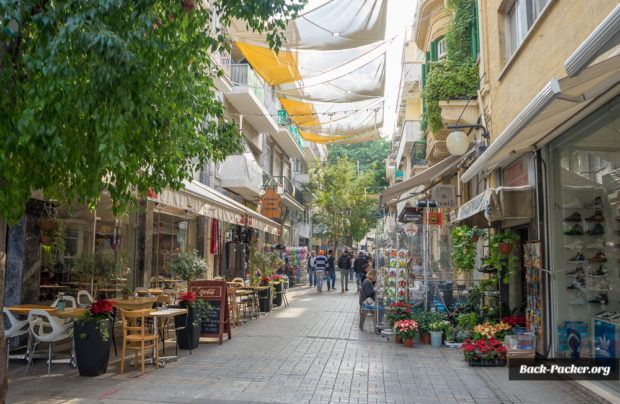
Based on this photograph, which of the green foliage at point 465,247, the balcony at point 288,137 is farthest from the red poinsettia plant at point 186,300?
the balcony at point 288,137

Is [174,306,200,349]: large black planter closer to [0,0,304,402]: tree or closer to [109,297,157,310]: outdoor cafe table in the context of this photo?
[109,297,157,310]: outdoor cafe table

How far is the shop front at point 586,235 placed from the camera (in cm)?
689

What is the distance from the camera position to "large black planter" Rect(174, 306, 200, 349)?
969cm

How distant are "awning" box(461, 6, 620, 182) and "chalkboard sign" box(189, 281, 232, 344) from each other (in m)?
5.55

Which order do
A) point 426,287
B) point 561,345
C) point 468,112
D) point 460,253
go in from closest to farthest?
point 561,345, point 460,253, point 426,287, point 468,112

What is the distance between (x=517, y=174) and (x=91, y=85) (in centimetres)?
766

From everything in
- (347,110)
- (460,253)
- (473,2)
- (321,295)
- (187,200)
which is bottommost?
(321,295)

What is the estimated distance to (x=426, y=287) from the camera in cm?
1190

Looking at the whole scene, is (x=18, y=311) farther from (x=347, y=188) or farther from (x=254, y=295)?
(x=347, y=188)

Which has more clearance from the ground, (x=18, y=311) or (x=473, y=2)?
(x=473, y=2)

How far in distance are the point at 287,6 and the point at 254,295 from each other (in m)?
9.54

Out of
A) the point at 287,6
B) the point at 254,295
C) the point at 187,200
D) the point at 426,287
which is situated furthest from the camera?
the point at 254,295

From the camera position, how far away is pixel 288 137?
3158 centimetres

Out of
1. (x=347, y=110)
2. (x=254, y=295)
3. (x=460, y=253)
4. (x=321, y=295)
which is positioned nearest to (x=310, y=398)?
(x=460, y=253)
